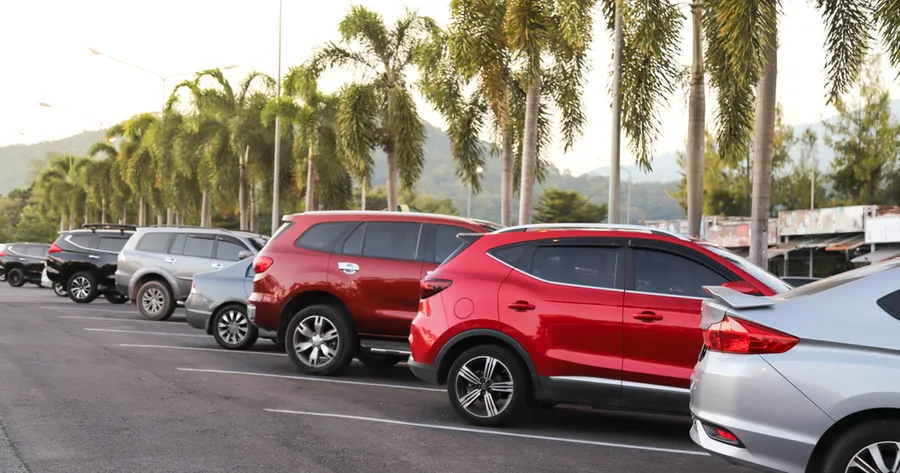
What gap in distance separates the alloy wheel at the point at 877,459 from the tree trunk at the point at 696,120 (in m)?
13.5

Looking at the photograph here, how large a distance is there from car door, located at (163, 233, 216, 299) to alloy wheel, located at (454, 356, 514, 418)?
11870mm

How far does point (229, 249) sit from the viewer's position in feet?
63.1

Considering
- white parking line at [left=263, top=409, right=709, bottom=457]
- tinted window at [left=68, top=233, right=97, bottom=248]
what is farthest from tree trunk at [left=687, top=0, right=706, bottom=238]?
tinted window at [left=68, top=233, right=97, bottom=248]

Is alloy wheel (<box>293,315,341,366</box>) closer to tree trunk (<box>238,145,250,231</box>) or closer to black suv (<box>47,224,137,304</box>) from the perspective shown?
black suv (<box>47,224,137,304</box>)

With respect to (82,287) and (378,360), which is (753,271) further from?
(82,287)

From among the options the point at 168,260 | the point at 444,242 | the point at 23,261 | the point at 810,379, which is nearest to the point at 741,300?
the point at 810,379

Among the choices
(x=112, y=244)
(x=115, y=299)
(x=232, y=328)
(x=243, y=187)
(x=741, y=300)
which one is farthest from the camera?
(x=243, y=187)

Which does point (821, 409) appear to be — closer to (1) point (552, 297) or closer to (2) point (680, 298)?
(2) point (680, 298)

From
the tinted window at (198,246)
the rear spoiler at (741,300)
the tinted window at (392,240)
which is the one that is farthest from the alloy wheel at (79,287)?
the rear spoiler at (741,300)

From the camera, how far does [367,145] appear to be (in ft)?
95.9

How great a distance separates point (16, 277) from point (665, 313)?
34.8m

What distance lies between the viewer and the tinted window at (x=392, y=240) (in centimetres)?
1126

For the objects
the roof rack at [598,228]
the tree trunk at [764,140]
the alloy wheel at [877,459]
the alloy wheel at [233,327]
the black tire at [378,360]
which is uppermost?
the tree trunk at [764,140]

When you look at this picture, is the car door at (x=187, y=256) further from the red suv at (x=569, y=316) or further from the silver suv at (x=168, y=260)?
the red suv at (x=569, y=316)
